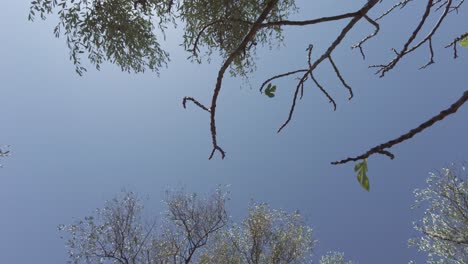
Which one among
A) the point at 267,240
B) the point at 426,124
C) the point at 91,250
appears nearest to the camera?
the point at 426,124

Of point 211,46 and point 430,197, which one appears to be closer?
point 211,46

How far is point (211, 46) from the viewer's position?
13.2m

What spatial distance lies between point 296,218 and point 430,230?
7.79 meters

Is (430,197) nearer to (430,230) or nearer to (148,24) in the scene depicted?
(430,230)

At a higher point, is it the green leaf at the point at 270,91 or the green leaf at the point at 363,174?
the green leaf at the point at 270,91

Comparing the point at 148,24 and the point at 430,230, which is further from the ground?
the point at 148,24

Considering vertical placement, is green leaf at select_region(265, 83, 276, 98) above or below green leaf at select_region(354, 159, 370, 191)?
above

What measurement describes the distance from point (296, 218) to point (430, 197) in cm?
798

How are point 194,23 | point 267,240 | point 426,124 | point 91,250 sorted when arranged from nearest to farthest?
point 426,124 → point 194,23 → point 91,250 → point 267,240

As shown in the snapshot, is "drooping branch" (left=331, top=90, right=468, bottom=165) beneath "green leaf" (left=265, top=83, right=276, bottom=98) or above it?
beneath

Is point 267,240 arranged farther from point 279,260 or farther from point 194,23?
point 194,23

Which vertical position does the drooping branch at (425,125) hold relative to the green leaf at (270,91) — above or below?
below

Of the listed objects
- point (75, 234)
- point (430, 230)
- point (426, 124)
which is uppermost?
point (75, 234)

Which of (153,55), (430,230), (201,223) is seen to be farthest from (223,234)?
(153,55)
